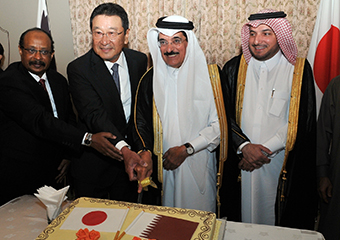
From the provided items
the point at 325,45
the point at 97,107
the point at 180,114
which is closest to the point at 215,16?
the point at 325,45

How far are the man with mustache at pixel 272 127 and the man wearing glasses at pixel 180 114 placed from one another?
21 centimetres

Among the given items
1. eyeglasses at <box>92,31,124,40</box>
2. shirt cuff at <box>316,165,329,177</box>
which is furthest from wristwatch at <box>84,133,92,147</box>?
shirt cuff at <box>316,165,329,177</box>

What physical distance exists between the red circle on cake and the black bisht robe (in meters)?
1.28

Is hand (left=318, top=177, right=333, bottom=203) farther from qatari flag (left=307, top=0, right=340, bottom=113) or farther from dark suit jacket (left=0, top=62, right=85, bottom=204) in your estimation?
dark suit jacket (left=0, top=62, right=85, bottom=204)

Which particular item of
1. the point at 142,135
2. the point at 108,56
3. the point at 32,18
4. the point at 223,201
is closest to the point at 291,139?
the point at 223,201

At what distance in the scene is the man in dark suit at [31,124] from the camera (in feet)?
8.16

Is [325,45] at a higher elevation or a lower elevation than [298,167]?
higher

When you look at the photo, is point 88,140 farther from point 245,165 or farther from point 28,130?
point 245,165

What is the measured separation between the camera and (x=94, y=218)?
1472 mm

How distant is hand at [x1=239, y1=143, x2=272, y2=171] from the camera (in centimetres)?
237

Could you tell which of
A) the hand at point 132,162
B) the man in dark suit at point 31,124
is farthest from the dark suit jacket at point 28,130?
the hand at point 132,162

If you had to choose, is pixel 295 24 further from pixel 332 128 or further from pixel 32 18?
pixel 32 18

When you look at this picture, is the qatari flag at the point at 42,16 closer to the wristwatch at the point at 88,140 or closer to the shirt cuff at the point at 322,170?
the wristwatch at the point at 88,140

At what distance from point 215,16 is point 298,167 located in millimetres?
1991
